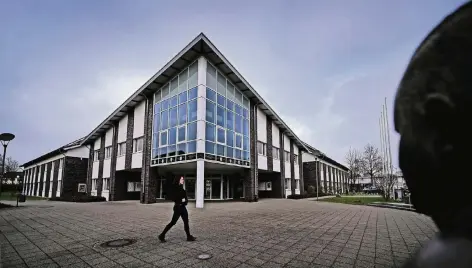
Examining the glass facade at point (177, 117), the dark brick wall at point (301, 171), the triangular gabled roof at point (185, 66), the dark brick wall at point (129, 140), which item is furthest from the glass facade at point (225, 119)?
the dark brick wall at point (301, 171)

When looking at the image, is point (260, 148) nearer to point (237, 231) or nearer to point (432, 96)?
point (237, 231)

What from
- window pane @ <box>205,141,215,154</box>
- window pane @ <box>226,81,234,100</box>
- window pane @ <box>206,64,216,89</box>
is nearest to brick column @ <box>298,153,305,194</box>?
window pane @ <box>226,81,234,100</box>

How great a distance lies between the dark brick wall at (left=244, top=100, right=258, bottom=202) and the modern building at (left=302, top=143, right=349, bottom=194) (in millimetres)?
12089

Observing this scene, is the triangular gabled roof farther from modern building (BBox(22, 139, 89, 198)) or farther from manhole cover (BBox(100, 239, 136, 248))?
manhole cover (BBox(100, 239, 136, 248))

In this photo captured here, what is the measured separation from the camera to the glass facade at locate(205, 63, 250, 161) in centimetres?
1983

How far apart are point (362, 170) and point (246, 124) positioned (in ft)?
139

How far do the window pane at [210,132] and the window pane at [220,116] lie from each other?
2.57 feet

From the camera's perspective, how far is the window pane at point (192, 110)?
1934 cm

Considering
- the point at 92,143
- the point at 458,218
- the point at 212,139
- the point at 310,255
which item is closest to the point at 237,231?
the point at 310,255

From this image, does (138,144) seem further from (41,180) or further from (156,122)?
(41,180)

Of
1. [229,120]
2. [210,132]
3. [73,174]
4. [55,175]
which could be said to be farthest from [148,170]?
[55,175]

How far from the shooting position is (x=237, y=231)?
8.31 meters

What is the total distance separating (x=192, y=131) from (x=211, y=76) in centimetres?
467

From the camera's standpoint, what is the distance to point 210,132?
64.3ft
